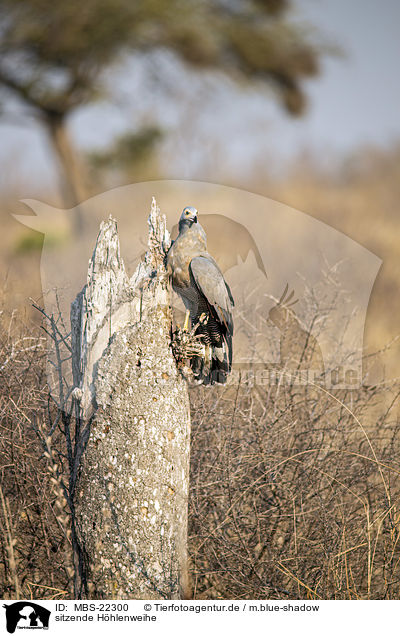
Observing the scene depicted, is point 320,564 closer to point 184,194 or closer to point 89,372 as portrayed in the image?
point 89,372

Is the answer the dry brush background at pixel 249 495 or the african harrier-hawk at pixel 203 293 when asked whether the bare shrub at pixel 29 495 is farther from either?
the african harrier-hawk at pixel 203 293

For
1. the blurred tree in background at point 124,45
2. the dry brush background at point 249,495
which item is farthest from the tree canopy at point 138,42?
the dry brush background at point 249,495

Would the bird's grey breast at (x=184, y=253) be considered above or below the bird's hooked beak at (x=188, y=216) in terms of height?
below

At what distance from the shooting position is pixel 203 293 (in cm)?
185

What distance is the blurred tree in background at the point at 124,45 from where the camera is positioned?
9.65 metres

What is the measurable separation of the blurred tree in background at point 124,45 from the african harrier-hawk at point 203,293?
26.2 feet

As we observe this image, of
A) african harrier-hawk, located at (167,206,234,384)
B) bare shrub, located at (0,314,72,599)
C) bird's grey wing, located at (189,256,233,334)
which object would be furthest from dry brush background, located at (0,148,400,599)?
bird's grey wing, located at (189,256,233,334)

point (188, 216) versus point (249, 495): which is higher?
point (188, 216)

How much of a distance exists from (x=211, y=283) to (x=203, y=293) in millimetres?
41
